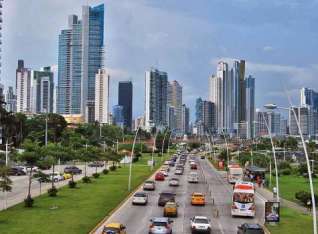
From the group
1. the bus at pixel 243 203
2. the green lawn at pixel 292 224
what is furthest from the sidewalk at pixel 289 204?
the bus at pixel 243 203

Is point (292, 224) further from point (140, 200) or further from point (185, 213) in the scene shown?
point (140, 200)

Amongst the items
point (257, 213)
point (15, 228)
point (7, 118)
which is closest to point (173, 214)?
point (257, 213)

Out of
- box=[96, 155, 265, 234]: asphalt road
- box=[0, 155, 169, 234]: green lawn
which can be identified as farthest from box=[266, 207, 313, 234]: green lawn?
box=[0, 155, 169, 234]: green lawn

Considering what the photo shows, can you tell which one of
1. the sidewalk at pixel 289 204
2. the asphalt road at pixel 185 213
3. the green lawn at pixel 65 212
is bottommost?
the sidewalk at pixel 289 204

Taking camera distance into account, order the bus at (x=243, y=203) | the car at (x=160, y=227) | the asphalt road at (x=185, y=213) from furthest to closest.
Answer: the bus at (x=243, y=203), the asphalt road at (x=185, y=213), the car at (x=160, y=227)

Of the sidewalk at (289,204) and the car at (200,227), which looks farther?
the sidewalk at (289,204)

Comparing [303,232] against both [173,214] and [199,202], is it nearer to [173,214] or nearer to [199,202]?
[173,214]

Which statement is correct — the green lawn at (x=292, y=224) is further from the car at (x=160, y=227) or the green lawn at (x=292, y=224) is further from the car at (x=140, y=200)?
the car at (x=140, y=200)
